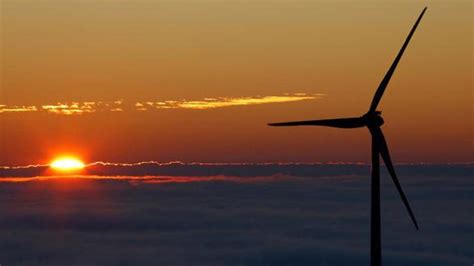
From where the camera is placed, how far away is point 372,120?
98.9 m

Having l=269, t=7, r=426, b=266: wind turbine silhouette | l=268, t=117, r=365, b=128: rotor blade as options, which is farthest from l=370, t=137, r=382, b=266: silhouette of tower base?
l=268, t=117, r=365, b=128: rotor blade

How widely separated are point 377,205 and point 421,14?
40.8 feet

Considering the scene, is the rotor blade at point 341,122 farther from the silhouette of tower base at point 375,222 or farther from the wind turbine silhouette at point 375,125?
the silhouette of tower base at point 375,222

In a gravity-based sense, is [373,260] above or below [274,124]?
below

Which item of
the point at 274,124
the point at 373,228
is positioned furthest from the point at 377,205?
the point at 274,124

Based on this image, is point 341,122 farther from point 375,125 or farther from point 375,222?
point 375,222

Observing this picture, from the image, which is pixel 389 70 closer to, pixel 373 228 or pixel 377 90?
pixel 377 90

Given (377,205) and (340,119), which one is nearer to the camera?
(377,205)

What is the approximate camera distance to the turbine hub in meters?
98.9

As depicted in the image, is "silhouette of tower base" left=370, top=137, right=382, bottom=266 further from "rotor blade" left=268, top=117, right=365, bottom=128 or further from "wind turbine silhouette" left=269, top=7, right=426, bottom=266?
"rotor blade" left=268, top=117, right=365, bottom=128

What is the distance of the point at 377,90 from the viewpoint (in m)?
98.9

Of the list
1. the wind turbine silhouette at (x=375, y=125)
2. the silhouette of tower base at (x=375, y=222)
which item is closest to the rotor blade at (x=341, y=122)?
the wind turbine silhouette at (x=375, y=125)

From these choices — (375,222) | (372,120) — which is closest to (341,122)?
(372,120)

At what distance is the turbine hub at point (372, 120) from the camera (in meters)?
98.9
